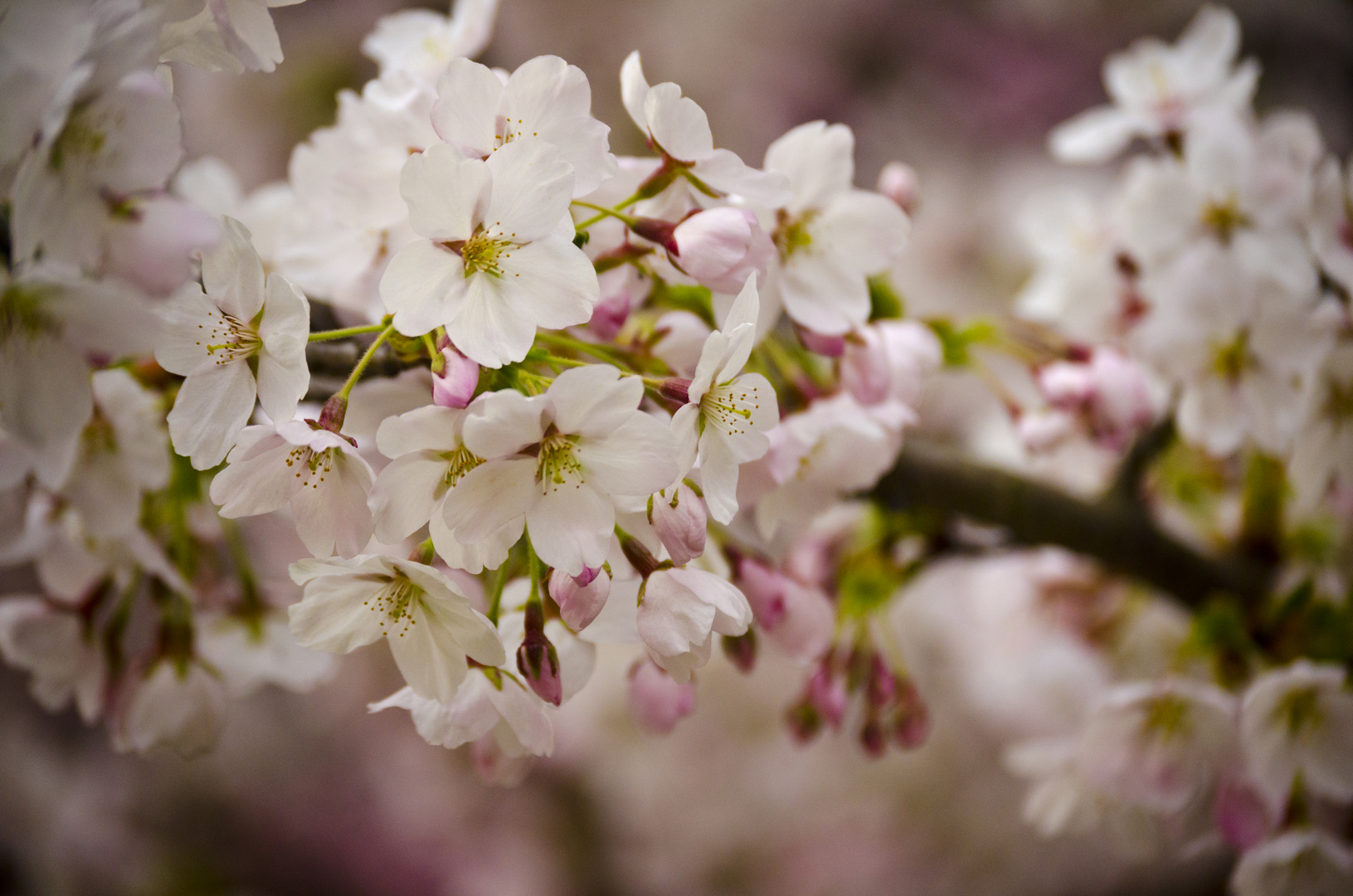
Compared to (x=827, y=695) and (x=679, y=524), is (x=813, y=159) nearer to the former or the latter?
(x=679, y=524)

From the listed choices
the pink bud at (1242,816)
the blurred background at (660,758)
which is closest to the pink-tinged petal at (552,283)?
the pink bud at (1242,816)

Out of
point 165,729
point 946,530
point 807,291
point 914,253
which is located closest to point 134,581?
point 165,729

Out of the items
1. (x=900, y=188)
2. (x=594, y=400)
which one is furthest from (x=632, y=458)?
(x=900, y=188)

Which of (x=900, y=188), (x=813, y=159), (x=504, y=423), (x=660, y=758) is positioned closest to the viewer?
(x=504, y=423)

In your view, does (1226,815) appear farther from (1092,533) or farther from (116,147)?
(116,147)

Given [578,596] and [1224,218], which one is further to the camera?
[1224,218]

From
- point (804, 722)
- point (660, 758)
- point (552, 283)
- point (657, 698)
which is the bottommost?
point (660, 758)

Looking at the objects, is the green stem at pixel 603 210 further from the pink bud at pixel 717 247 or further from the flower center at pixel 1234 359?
the flower center at pixel 1234 359
